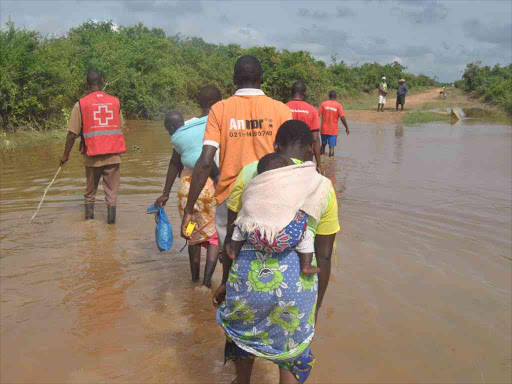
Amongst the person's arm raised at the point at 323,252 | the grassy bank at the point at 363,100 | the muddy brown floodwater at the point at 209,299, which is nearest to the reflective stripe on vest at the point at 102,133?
the muddy brown floodwater at the point at 209,299

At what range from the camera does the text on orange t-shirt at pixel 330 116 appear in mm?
11664

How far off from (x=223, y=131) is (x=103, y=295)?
7.25 ft

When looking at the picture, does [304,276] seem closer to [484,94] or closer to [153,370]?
[153,370]

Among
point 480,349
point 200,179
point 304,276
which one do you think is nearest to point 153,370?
point 200,179

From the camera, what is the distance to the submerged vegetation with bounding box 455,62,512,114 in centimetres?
3170

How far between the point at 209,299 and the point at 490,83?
3913 centimetres

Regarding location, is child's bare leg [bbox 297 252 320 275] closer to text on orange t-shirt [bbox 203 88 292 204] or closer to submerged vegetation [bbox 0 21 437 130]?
text on orange t-shirt [bbox 203 88 292 204]

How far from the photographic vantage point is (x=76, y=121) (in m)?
6.14

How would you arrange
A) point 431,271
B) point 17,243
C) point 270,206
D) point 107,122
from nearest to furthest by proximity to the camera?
1. point 270,206
2. point 431,271
3. point 17,243
4. point 107,122

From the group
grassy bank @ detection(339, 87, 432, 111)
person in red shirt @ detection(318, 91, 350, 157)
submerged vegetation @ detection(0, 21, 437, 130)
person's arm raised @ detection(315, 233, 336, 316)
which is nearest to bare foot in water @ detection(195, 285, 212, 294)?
person's arm raised @ detection(315, 233, 336, 316)

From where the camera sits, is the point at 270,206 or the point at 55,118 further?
the point at 55,118

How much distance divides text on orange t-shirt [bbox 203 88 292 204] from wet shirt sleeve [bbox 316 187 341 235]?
0.96 meters

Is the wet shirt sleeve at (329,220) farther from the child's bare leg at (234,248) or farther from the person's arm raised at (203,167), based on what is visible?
the person's arm raised at (203,167)

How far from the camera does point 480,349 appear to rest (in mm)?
3684
